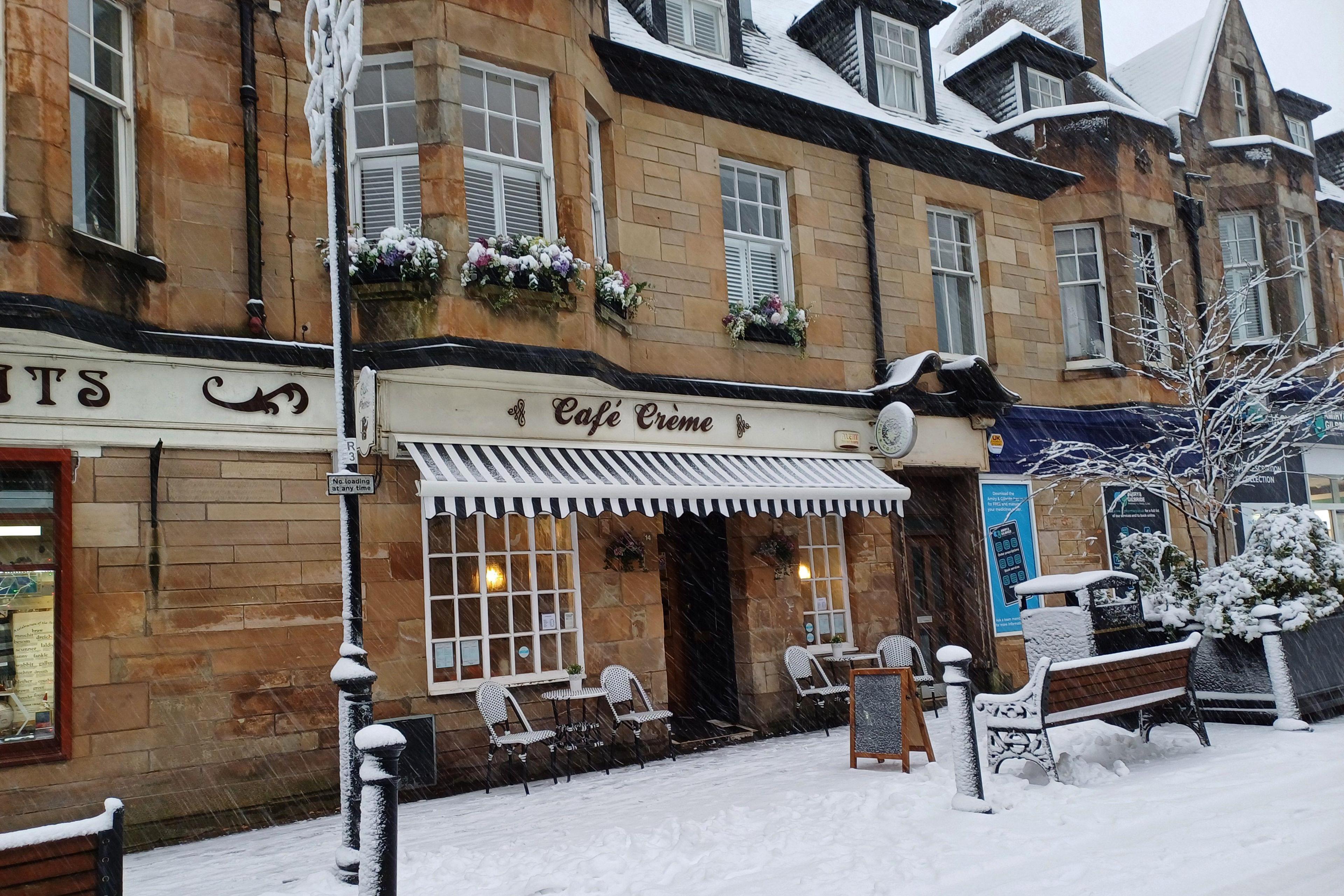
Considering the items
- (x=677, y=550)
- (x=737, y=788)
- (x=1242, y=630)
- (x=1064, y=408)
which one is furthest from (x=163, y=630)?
(x=1064, y=408)

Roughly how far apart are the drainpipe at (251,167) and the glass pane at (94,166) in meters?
1.03

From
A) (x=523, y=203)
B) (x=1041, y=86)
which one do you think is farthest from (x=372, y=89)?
(x=1041, y=86)

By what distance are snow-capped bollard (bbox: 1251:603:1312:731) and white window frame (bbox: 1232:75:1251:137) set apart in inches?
496

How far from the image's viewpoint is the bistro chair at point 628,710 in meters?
10.0

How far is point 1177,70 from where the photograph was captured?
62.7 ft

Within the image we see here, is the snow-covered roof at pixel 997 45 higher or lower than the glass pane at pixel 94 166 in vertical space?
higher

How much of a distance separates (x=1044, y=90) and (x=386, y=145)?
11763 mm

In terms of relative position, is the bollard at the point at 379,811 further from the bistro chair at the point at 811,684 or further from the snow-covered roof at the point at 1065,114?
the snow-covered roof at the point at 1065,114

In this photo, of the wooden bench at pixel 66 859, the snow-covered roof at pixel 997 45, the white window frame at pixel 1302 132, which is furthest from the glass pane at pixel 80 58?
the white window frame at pixel 1302 132

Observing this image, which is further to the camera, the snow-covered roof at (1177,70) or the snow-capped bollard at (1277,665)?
the snow-covered roof at (1177,70)

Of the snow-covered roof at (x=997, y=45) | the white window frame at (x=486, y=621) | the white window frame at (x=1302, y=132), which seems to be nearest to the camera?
the white window frame at (x=486, y=621)

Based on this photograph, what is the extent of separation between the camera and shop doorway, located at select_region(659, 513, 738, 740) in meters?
12.2

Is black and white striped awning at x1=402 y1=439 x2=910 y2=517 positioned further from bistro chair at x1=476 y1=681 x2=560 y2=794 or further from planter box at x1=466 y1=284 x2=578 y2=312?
bistro chair at x1=476 y1=681 x2=560 y2=794

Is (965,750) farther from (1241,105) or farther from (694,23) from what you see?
(1241,105)
